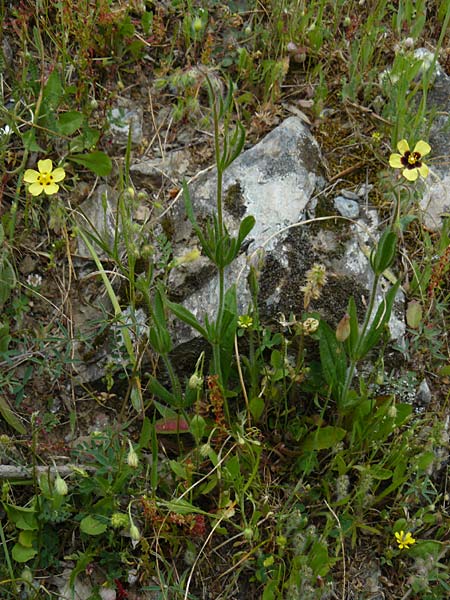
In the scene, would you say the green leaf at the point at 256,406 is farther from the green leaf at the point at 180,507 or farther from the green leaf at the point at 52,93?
the green leaf at the point at 52,93

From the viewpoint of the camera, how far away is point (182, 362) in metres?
2.75

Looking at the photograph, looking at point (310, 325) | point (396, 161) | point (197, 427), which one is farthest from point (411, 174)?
point (197, 427)

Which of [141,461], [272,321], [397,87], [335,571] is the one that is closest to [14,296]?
[141,461]

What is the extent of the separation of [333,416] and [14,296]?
1.37 m

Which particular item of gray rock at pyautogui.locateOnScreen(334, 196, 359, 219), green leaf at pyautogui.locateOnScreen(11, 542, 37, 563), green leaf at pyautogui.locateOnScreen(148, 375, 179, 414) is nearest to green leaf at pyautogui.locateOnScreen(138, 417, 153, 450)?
green leaf at pyautogui.locateOnScreen(148, 375, 179, 414)

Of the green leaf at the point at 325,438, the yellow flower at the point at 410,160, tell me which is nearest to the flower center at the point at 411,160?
the yellow flower at the point at 410,160

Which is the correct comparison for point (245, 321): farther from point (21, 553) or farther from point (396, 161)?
point (21, 553)

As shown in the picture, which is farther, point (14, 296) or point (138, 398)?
point (14, 296)

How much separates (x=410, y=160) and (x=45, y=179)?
1396mm

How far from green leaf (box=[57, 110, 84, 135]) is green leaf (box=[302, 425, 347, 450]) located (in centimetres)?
166

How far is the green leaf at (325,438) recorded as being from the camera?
255 centimetres

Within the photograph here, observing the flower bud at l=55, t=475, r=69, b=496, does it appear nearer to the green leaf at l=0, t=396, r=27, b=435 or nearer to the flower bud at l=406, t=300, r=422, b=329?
the green leaf at l=0, t=396, r=27, b=435

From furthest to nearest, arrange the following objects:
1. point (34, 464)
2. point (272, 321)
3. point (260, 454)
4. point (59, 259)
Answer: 1. point (59, 259)
2. point (272, 321)
3. point (260, 454)
4. point (34, 464)

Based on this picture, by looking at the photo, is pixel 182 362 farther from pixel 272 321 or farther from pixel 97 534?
pixel 97 534
